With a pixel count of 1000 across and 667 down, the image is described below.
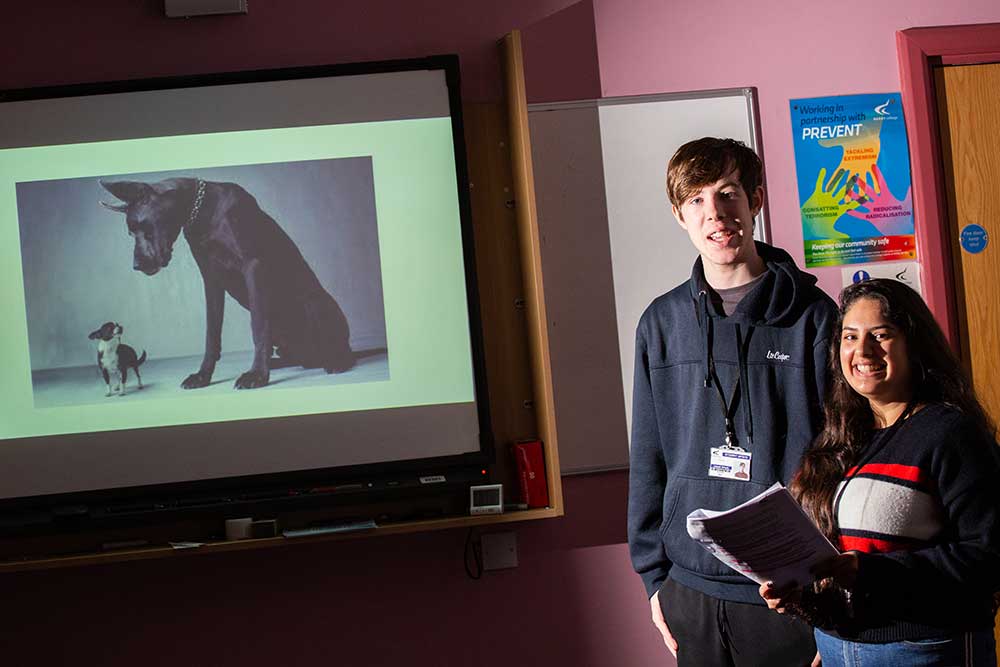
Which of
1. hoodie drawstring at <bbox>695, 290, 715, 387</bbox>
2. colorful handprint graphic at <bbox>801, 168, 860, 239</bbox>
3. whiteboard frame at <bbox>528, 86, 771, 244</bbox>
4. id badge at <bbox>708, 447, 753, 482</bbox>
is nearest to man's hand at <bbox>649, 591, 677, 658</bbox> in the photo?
id badge at <bbox>708, 447, 753, 482</bbox>

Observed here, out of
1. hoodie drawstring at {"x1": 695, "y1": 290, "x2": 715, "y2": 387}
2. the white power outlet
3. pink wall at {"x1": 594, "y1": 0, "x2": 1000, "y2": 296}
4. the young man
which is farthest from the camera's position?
pink wall at {"x1": 594, "y1": 0, "x2": 1000, "y2": 296}

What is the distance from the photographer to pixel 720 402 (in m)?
1.94

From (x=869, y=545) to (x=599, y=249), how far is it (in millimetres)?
1521

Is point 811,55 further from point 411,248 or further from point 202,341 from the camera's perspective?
point 202,341

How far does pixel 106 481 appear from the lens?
2.67 metres

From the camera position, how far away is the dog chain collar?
9.00ft

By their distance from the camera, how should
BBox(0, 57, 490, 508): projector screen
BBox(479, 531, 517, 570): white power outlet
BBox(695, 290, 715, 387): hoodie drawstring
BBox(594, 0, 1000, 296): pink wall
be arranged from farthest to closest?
BBox(594, 0, 1000, 296): pink wall → BBox(479, 531, 517, 570): white power outlet → BBox(0, 57, 490, 508): projector screen → BBox(695, 290, 715, 387): hoodie drawstring

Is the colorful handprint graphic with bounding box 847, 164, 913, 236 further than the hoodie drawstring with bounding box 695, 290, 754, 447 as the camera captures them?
Yes

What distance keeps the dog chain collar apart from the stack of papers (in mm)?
1857

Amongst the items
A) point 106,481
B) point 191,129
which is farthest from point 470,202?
point 106,481

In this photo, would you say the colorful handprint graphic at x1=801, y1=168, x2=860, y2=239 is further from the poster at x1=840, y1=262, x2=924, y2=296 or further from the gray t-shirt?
the gray t-shirt

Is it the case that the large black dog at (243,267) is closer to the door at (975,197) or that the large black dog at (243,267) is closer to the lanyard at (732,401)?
the lanyard at (732,401)

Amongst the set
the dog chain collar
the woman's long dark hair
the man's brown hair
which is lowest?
the woman's long dark hair

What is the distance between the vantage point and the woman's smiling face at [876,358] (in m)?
1.59
